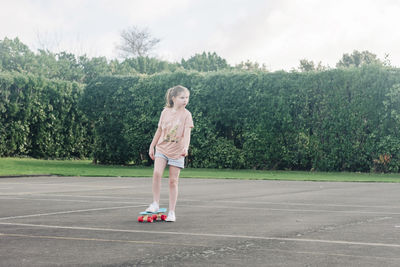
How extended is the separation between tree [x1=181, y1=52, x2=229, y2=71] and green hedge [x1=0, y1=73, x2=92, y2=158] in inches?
1163

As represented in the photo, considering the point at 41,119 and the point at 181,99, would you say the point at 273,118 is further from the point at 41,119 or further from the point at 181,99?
the point at 181,99

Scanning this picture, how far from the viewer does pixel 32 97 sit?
30578mm

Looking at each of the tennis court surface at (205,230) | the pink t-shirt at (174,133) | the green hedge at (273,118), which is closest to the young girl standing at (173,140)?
the pink t-shirt at (174,133)

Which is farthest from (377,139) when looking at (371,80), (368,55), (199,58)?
(368,55)

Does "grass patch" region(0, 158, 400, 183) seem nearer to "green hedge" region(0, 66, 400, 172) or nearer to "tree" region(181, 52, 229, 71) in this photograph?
"green hedge" region(0, 66, 400, 172)

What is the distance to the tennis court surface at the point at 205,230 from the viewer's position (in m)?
5.92

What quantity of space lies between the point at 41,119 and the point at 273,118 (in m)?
11.9

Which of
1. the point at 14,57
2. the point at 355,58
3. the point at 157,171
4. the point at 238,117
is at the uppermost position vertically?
the point at 355,58

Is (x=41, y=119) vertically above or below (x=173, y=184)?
above

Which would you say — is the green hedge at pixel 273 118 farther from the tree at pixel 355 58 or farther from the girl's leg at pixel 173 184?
the tree at pixel 355 58

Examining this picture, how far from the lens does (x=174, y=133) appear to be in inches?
352

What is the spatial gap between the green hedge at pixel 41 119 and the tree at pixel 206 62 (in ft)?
96.9

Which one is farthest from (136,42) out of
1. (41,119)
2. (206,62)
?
(41,119)

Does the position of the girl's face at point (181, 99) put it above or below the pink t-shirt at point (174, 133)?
above
